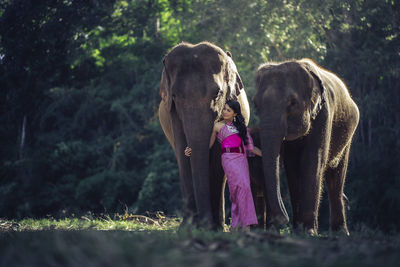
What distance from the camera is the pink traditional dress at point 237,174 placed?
22.8 feet

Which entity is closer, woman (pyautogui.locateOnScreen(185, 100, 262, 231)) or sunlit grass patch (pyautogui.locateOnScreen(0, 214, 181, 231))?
woman (pyautogui.locateOnScreen(185, 100, 262, 231))

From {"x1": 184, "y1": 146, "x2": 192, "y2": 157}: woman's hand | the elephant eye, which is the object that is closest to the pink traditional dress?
{"x1": 184, "y1": 146, "x2": 192, "y2": 157}: woman's hand

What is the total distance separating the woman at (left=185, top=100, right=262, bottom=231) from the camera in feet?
22.8

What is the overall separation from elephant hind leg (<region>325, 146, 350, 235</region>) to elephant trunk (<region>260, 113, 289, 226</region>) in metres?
3.06

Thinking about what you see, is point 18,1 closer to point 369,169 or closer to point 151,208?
point 151,208

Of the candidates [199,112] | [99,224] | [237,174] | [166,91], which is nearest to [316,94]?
[237,174]

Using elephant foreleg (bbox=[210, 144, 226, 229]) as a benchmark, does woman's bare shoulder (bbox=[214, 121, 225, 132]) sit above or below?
above

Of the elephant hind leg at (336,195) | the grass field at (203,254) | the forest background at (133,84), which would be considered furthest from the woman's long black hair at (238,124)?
the forest background at (133,84)

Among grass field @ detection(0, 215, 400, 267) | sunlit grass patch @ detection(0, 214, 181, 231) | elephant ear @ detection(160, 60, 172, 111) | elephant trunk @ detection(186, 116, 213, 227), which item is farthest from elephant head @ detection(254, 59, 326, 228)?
grass field @ detection(0, 215, 400, 267)

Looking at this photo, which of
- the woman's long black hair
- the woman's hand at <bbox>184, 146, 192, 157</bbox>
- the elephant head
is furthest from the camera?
the woman's long black hair

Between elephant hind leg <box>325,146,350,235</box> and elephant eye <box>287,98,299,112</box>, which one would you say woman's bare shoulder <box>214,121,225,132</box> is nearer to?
elephant eye <box>287,98,299,112</box>

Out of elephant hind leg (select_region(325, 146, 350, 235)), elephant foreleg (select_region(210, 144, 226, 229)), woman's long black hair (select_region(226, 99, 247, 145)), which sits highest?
woman's long black hair (select_region(226, 99, 247, 145))

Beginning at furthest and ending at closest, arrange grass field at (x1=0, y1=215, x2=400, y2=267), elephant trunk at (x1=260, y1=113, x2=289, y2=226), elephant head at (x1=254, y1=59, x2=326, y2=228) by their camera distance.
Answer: elephant head at (x1=254, y1=59, x2=326, y2=228)
elephant trunk at (x1=260, y1=113, x2=289, y2=226)
grass field at (x1=0, y1=215, x2=400, y2=267)

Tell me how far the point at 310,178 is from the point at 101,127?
57.4ft
